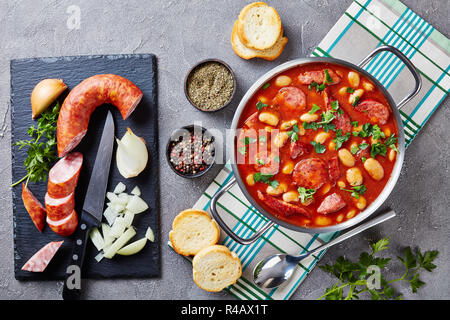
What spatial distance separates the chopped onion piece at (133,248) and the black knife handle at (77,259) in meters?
0.30

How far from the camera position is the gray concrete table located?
10.9 ft

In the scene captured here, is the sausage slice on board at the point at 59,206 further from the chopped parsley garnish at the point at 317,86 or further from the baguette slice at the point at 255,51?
the chopped parsley garnish at the point at 317,86

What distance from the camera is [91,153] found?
3332 millimetres

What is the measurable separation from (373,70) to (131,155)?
2.09 meters

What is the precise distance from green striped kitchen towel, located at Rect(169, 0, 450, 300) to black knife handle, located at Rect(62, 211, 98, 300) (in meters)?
0.89

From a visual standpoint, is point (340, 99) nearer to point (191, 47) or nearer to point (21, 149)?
point (191, 47)

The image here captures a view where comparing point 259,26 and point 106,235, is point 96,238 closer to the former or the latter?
point 106,235

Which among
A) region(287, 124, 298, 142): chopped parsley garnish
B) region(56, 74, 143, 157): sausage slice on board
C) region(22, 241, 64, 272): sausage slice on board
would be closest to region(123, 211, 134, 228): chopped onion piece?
region(22, 241, 64, 272): sausage slice on board

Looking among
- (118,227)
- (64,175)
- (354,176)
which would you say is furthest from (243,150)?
(64,175)

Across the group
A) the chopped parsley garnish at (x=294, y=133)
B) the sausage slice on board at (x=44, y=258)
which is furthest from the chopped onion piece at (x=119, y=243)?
the chopped parsley garnish at (x=294, y=133)

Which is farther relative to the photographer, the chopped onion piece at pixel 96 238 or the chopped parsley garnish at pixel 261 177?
the chopped onion piece at pixel 96 238

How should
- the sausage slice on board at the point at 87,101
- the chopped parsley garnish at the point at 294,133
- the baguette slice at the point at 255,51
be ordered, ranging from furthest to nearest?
1. the baguette slice at the point at 255,51
2. the sausage slice on board at the point at 87,101
3. the chopped parsley garnish at the point at 294,133

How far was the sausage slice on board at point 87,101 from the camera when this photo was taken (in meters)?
3.14
